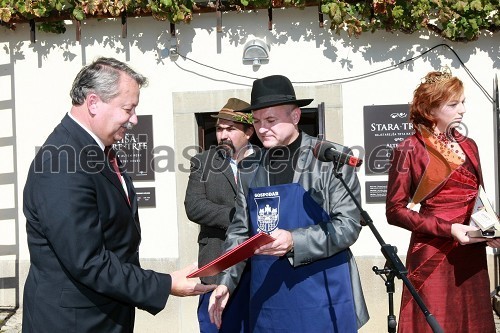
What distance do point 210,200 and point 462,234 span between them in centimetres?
192

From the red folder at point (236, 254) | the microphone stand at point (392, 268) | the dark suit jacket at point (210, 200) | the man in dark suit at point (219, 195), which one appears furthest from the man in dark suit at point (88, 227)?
the dark suit jacket at point (210, 200)

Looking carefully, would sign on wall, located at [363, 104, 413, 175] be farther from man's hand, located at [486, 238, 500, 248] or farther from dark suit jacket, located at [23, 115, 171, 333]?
dark suit jacket, located at [23, 115, 171, 333]

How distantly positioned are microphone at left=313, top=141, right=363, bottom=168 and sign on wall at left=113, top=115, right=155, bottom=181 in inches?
153

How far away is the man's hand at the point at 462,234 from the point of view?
3.93 m

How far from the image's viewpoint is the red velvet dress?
4.15m

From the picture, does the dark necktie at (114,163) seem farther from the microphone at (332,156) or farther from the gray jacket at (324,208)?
the microphone at (332,156)

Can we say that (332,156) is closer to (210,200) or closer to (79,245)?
(79,245)

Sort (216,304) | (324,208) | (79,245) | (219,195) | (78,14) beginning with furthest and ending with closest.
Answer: (78,14)
(219,195)
(216,304)
(324,208)
(79,245)

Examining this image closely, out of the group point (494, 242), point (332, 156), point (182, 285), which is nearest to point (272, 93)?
point (332, 156)

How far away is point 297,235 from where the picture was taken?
332 cm

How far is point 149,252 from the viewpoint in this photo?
7.07 metres

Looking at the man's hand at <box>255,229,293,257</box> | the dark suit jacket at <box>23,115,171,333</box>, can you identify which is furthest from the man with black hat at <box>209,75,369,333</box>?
the dark suit jacket at <box>23,115,171,333</box>

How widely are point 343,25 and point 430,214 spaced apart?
110 inches

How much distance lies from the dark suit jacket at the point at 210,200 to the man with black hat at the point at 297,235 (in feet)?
3.76
